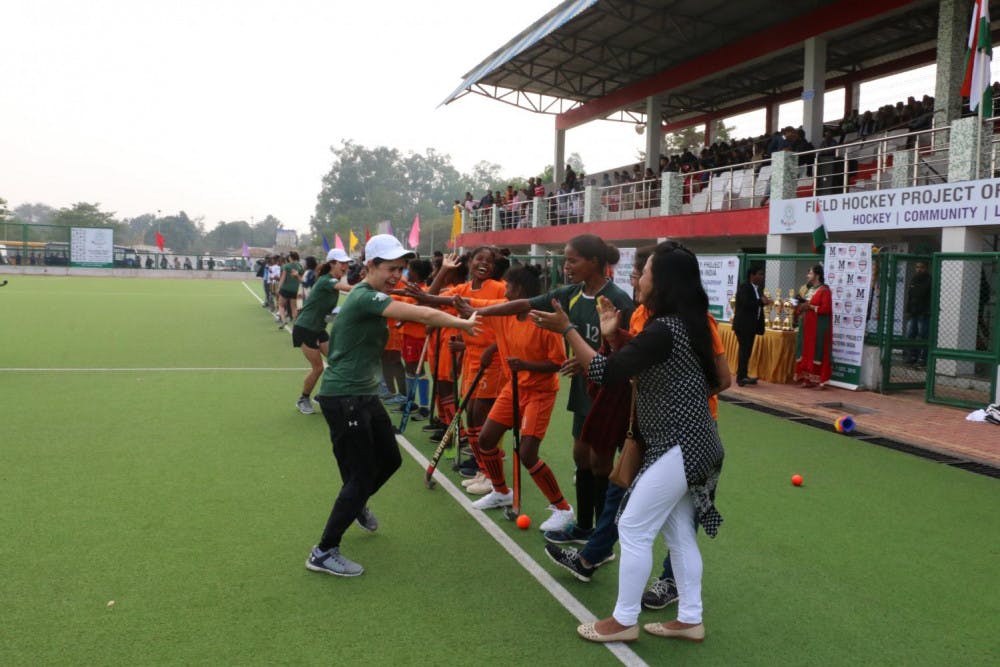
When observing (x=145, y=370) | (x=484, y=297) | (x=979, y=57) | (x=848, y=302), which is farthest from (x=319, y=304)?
(x=979, y=57)

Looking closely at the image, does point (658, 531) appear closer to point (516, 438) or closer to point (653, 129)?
point (516, 438)

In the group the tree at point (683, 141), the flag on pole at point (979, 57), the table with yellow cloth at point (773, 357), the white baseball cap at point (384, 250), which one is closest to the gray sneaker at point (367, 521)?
the white baseball cap at point (384, 250)

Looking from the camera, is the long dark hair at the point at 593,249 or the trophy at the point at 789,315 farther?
the trophy at the point at 789,315

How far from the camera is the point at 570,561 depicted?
430cm

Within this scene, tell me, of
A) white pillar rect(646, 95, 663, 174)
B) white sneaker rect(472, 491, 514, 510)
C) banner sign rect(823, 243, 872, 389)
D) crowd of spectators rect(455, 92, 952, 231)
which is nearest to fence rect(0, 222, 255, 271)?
crowd of spectators rect(455, 92, 952, 231)

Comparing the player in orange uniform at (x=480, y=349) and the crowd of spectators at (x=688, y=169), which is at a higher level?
the crowd of spectators at (x=688, y=169)

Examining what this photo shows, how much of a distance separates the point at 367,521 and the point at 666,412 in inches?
95.3

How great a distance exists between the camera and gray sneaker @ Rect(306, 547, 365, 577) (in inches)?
168

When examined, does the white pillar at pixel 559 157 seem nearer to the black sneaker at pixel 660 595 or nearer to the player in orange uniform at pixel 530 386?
the player in orange uniform at pixel 530 386

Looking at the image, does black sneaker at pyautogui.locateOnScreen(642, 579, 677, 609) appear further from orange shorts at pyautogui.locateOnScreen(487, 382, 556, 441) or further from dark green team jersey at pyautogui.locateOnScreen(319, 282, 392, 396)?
dark green team jersey at pyautogui.locateOnScreen(319, 282, 392, 396)

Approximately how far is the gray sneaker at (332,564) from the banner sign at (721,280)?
380 inches

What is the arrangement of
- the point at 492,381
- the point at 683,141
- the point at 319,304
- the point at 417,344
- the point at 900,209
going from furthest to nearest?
the point at 683,141 < the point at 900,209 < the point at 417,344 < the point at 319,304 < the point at 492,381

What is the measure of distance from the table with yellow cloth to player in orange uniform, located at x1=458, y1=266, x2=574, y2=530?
24.7 feet

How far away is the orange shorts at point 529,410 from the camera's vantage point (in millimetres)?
4941
